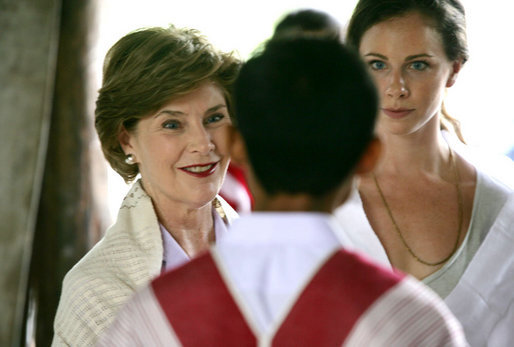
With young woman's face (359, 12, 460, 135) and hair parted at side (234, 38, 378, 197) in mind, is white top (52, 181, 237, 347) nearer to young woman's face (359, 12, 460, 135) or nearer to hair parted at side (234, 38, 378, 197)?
young woman's face (359, 12, 460, 135)

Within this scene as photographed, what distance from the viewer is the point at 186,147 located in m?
2.23

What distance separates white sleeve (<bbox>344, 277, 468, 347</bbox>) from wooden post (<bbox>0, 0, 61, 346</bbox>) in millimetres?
2856

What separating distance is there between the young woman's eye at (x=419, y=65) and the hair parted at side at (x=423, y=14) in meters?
0.09

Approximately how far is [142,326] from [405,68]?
1.29m

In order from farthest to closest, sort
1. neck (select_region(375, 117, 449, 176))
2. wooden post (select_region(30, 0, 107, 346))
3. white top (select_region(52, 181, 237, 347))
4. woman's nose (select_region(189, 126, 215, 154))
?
wooden post (select_region(30, 0, 107, 346)), neck (select_region(375, 117, 449, 176)), woman's nose (select_region(189, 126, 215, 154)), white top (select_region(52, 181, 237, 347))

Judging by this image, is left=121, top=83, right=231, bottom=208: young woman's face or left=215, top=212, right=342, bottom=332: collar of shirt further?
left=121, top=83, right=231, bottom=208: young woman's face

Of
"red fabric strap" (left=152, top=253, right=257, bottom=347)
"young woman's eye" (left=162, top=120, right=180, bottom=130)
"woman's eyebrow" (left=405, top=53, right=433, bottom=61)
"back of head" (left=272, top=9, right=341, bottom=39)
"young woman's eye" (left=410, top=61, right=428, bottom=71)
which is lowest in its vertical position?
"red fabric strap" (left=152, top=253, right=257, bottom=347)

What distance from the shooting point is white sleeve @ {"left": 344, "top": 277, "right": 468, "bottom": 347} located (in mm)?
1245

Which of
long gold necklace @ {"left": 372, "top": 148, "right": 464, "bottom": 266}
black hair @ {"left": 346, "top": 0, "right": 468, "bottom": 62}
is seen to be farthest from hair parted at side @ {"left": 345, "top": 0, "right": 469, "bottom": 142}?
long gold necklace @ {"left": 372, "top": 148, "right": 464, "bottom": 266}

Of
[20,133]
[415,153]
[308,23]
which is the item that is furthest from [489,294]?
[20,133]

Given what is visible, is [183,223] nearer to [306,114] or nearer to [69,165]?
[306,114]

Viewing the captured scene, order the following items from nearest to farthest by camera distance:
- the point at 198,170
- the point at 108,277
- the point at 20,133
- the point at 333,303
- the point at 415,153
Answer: the point at 333,303
the point at 108,277
the point at 198,170
the point at 415,153
the point at 20,133

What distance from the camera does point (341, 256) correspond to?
1.29 m

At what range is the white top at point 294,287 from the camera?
1.26 m
